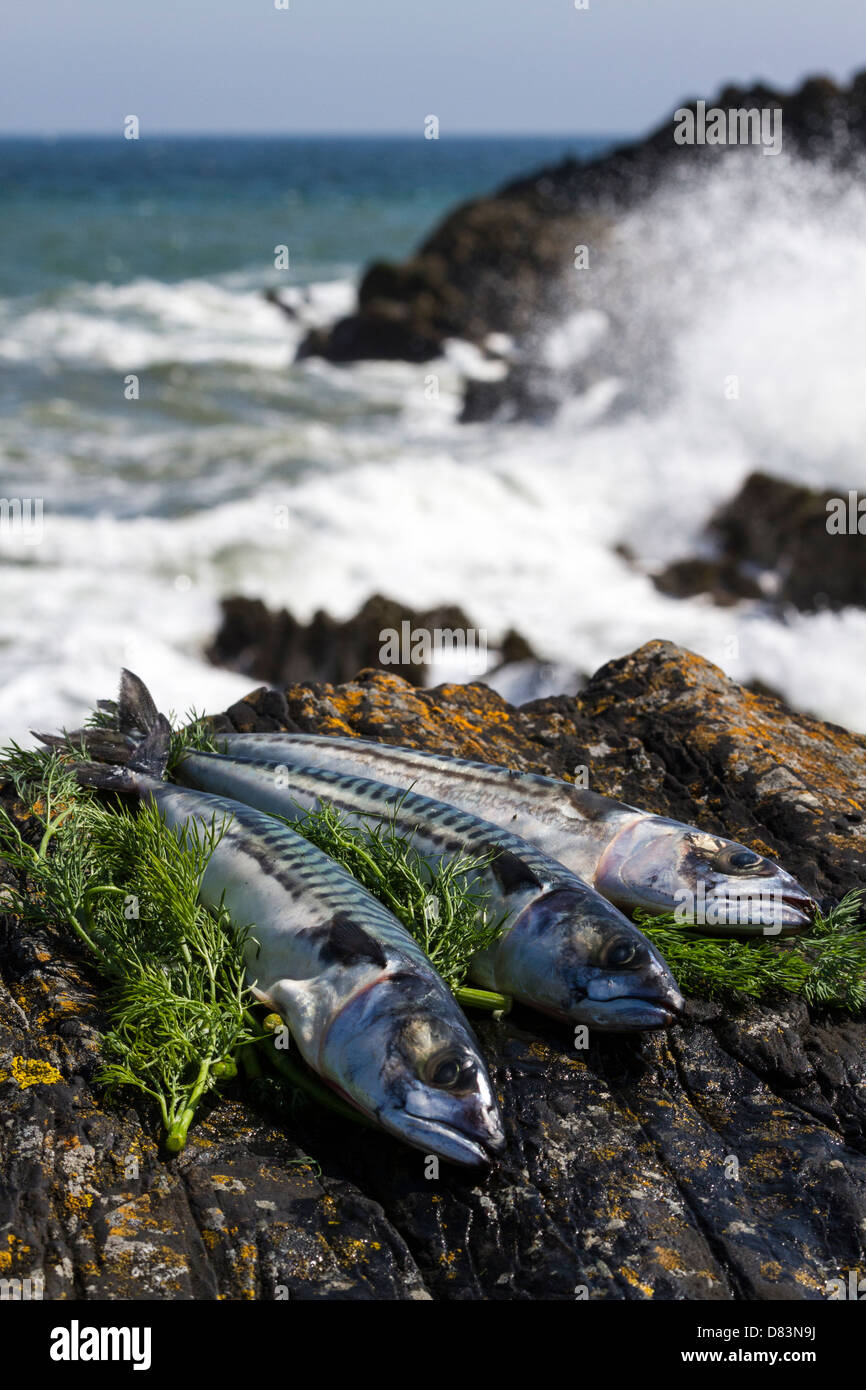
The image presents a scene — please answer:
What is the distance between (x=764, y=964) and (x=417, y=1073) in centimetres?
141

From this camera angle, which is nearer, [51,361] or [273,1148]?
[273,1148]

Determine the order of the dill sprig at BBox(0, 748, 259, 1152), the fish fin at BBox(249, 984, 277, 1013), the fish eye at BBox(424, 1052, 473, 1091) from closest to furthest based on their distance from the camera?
the fish eye at BBox(424, 1052, 473, 1091)
the dill sprig at BBox(0, 748, 259, 1152)
the fish fin at BBox(249, 984, 277, 1013)

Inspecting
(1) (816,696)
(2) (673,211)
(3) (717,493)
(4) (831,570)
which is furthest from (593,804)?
(2) (673,211)

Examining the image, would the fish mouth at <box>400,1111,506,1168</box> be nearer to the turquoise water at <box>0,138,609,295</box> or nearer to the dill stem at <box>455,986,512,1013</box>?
the dill stem at <box>455,986,512,1013</box>

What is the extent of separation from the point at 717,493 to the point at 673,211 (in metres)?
18.1

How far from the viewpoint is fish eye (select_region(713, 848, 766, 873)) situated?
4070 millimetres

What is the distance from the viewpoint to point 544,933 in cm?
370

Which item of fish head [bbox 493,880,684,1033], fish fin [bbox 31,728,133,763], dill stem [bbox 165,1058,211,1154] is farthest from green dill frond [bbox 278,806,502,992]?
fish fin [bbox 31,728,133,763]

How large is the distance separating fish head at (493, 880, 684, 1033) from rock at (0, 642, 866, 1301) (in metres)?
0.18

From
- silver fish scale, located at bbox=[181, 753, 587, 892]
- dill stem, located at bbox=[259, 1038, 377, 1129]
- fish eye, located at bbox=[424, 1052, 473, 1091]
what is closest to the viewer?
fish eye, located at bbox=[424, 1052, 473, 1091]

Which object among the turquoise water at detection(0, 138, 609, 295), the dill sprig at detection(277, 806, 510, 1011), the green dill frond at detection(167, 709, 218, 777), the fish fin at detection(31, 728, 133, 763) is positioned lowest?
the dill sprig at detection(277, 806, 510, 1011)

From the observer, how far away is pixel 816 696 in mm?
12703

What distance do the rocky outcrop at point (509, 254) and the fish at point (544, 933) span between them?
1159 inches

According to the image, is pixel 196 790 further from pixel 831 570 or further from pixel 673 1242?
pixel 831 570
